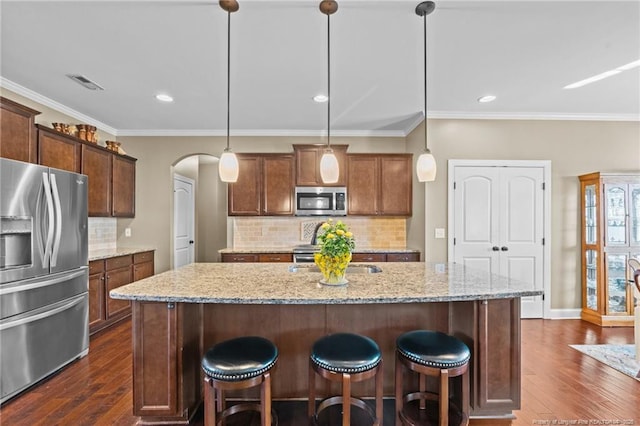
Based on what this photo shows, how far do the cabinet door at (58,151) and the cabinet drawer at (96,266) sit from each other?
41.5 inches

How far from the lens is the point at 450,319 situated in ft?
7.14

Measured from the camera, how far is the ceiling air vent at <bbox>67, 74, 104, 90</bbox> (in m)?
3.02

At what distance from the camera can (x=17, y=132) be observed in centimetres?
272

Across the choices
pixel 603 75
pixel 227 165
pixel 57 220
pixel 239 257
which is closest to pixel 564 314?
pixel 603 75

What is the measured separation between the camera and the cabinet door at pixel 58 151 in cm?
309

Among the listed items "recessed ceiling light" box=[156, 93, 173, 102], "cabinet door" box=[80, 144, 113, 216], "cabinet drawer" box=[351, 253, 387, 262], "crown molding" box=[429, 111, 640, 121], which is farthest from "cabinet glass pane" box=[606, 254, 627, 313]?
"cabinet door" box=[80, 144, 113, 216]

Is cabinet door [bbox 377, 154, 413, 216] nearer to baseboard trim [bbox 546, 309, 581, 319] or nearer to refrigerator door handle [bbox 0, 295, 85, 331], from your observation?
baseboard trim [bbox 546, 309, 581, 319]

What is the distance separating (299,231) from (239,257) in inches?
40.9

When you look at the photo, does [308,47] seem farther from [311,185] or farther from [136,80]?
[311,185]

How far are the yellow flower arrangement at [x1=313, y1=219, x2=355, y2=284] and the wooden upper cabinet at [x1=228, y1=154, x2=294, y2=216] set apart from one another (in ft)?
8.85

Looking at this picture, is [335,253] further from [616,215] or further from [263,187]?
[616,215]

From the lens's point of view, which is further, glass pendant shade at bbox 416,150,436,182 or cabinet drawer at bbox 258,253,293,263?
cabinet drawer at bbox 258,253,293,263

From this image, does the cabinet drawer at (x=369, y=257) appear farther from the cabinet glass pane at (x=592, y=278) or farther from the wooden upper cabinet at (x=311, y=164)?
the cabinet glass pane at (x=592, y=278)

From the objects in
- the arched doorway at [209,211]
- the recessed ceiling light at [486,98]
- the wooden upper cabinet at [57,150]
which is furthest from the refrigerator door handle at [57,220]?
the recessed ceiling light at [486,98]
